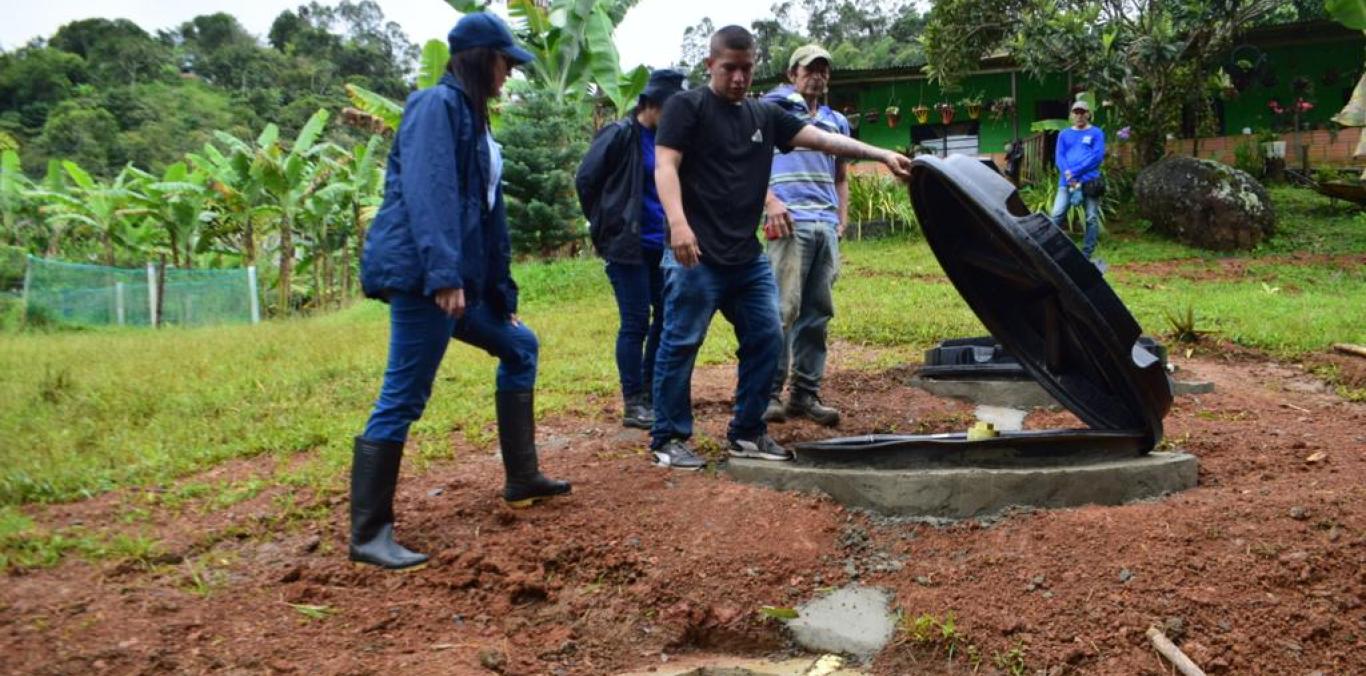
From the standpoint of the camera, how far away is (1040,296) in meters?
3.82

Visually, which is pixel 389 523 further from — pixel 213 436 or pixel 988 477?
pixel 213 436

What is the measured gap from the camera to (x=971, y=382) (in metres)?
5.67

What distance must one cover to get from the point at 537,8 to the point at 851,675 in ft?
49.9

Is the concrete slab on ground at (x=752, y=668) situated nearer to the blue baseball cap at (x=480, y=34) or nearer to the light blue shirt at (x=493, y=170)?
the light blue shirt at (x=493, y=170)

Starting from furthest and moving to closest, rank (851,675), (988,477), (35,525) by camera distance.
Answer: (35,525)
(988,477)
(851,675)

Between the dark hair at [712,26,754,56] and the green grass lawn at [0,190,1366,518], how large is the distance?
2344 millimetres

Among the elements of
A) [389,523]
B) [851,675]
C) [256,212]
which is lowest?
[851,675]

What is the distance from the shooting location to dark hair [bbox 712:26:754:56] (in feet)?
12.7

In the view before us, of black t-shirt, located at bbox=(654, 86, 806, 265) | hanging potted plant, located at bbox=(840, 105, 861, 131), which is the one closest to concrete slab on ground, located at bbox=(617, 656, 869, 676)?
black t-shirt, located at bbox=(654, 86, 806, 265)

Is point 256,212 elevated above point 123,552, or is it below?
above

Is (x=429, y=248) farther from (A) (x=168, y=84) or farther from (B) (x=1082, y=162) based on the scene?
(A) (x=168, y=84)

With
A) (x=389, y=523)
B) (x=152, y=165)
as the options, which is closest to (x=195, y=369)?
(x=389, y=523)

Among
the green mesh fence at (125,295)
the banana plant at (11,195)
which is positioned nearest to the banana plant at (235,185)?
the green mesh fence at (125,295)

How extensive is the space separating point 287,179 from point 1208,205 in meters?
13.3
